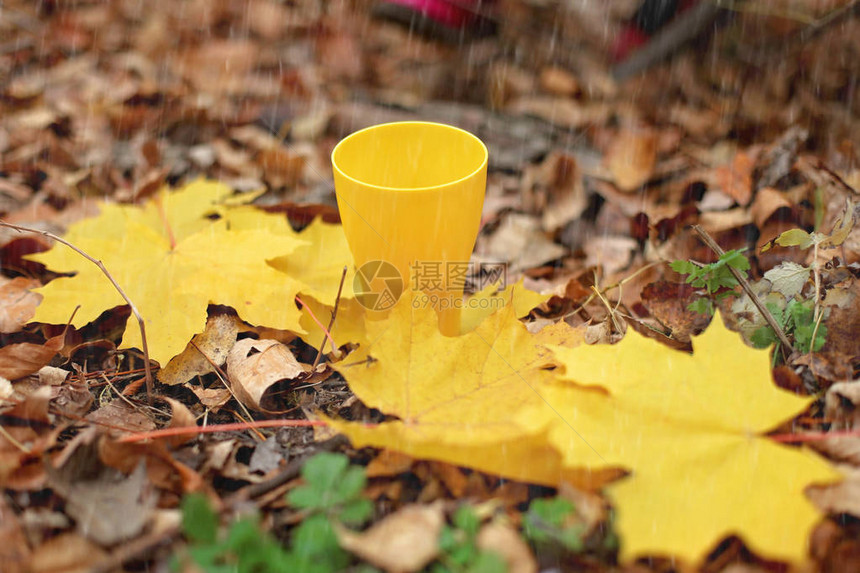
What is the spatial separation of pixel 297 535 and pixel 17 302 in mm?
706

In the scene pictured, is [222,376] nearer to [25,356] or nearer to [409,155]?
[25,356]

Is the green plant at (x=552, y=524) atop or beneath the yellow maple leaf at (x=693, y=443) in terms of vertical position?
beneath

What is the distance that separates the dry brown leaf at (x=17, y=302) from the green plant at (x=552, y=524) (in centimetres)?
81

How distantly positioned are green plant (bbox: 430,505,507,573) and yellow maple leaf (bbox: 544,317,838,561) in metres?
0.11

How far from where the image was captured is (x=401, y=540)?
0.64 m

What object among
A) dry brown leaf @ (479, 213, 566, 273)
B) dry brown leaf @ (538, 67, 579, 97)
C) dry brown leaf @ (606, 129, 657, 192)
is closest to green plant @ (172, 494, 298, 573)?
dry brown leaf @ (479, 213, 566, 273)

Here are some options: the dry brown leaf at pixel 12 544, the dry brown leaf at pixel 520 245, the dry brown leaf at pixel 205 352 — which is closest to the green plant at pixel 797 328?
the dry brown leaf at pixel 520 245

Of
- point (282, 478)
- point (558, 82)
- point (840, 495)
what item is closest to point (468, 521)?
point (282, 478)

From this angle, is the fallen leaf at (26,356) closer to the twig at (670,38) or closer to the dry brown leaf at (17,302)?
the dry brown leaf at (17,302)

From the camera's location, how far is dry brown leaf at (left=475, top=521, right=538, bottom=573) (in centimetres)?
62

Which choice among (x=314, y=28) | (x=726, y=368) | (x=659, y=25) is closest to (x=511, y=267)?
(x=726, y=368)

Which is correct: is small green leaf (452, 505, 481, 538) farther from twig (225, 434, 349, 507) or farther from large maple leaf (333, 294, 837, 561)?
twig (225, 434, 349, 507)

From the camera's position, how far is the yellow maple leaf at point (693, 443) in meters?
0.59

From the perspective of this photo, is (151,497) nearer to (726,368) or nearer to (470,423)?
(470,423)
